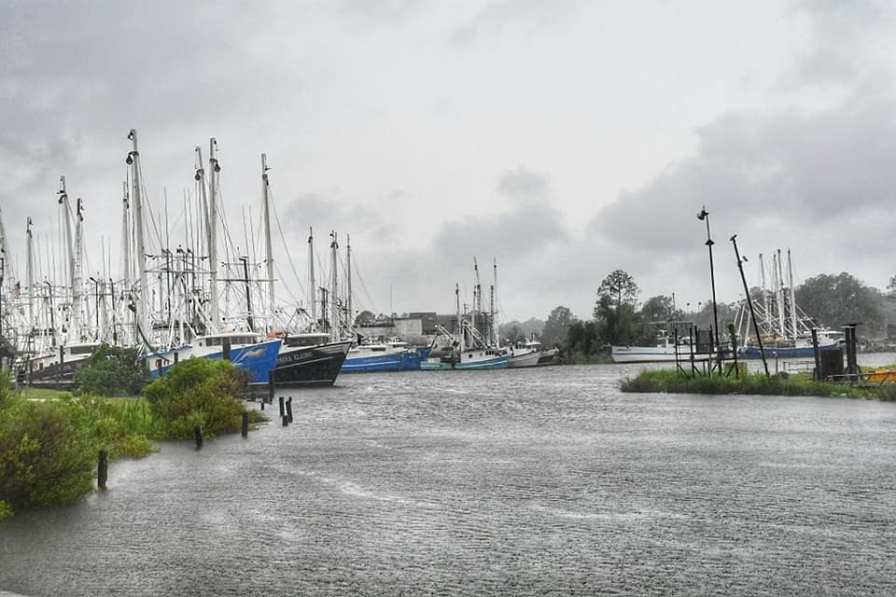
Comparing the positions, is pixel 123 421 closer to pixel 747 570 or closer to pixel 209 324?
pixel 747 570

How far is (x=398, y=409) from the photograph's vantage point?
6738 cm

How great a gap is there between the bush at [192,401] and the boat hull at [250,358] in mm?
30910

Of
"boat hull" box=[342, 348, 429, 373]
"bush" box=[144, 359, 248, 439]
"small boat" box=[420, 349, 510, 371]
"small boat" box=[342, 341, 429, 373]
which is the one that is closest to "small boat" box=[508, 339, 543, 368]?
"small boat" box=[420, 349, 510, 371]

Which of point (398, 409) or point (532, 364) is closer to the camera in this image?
point (398, 409)

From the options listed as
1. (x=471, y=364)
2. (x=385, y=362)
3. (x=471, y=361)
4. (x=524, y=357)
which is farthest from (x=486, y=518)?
(x=524, y=357)

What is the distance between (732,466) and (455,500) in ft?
39.3

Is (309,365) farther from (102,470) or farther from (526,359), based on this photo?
(526,359)

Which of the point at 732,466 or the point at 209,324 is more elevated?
the point at 209,324

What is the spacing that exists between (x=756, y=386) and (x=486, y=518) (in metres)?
50.1

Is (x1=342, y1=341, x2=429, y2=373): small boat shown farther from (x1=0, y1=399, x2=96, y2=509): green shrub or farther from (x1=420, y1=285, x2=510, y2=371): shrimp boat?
(x1=0, y1=399, x2=96, y2=509): green shrub

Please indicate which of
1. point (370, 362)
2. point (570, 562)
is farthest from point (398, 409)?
point (370, 362)

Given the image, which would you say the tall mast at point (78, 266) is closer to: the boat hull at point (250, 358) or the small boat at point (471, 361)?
the boat hull at point (250, 358)

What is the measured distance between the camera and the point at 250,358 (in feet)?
266

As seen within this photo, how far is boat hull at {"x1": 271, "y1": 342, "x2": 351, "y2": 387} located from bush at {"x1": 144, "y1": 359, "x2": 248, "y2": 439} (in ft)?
141
